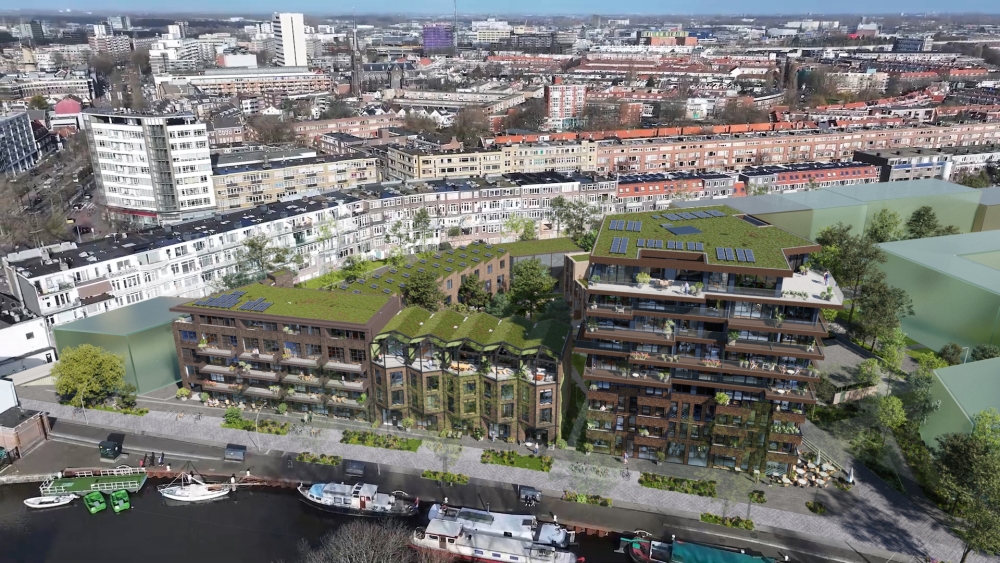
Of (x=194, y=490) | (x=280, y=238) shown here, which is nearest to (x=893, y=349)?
(x=194, y=490)

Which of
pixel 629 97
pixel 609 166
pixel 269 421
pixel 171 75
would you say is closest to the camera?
pixel 269 421

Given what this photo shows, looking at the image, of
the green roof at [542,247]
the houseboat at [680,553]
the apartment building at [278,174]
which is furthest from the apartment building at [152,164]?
the houseboat at [680,553]

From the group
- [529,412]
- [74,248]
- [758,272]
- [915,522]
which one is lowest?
[915,522]

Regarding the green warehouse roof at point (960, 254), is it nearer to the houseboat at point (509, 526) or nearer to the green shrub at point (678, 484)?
the green shrub at point (678, 484)

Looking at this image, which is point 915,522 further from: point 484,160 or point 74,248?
point 484,160

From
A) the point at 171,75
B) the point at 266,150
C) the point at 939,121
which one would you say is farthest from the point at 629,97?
the point at 171,75

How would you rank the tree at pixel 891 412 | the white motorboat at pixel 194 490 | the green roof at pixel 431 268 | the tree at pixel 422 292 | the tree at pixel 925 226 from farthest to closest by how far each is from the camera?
the tree at pixel 925 226 → the green roof at pixel 431 268 → the tree at pixel 422 292 → the tree at pixel 891 412 → the white motorboat at pixel 194 490

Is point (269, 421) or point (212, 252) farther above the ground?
point (212, 252)
